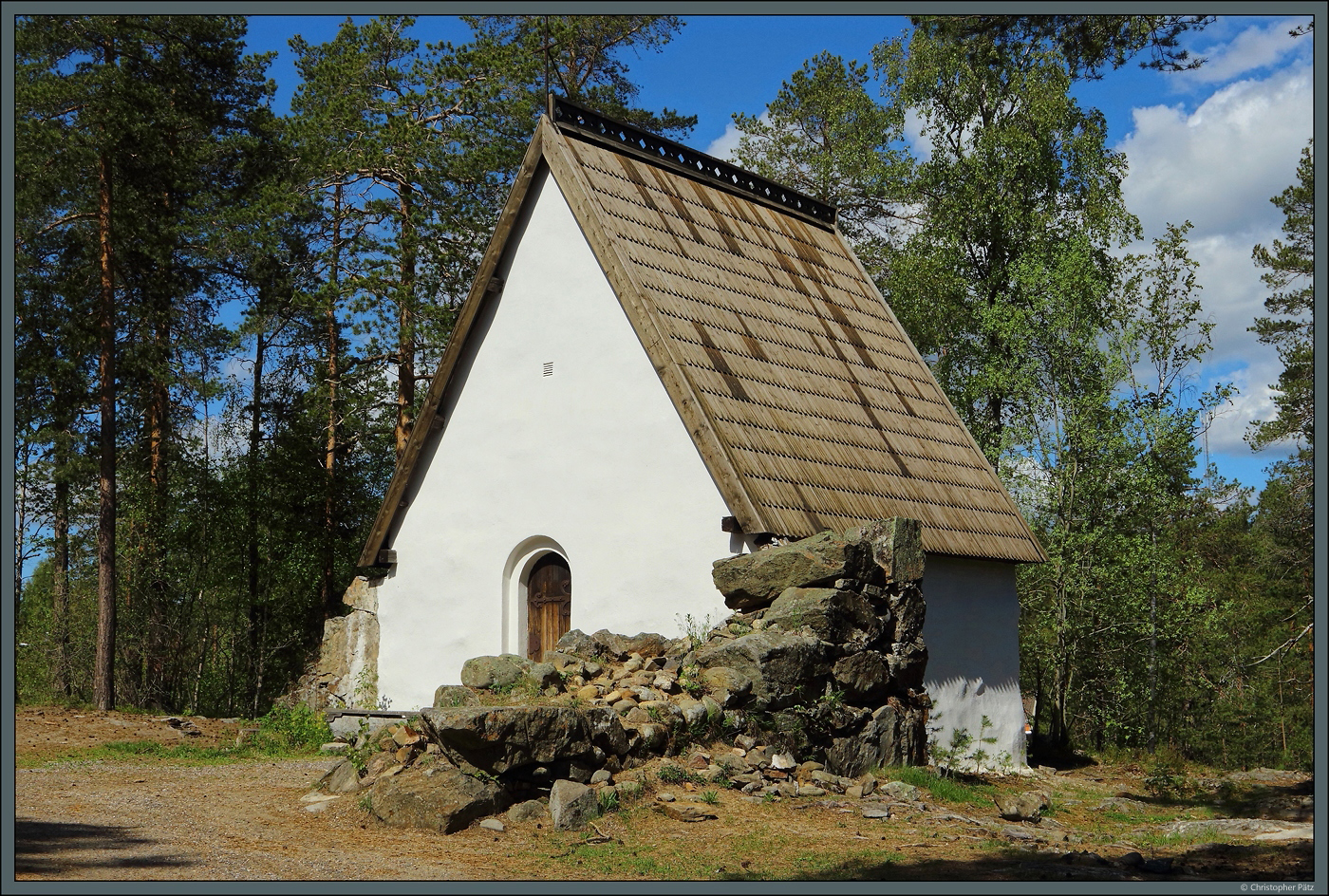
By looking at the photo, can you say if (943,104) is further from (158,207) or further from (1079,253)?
(158,207)

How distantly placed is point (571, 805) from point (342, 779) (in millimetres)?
2448

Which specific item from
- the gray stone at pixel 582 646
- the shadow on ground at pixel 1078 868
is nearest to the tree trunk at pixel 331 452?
the gray stone at pixel 582 646

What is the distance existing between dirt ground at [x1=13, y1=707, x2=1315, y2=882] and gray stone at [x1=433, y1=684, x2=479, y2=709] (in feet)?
4.31

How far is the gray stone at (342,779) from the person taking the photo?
9.77 metres

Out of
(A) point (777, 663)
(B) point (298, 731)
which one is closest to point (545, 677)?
(A) point (777, 663)

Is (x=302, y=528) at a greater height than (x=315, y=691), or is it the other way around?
(x=302, y=528)

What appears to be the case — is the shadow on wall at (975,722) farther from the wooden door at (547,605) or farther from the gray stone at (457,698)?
the gray stone at (457,698)

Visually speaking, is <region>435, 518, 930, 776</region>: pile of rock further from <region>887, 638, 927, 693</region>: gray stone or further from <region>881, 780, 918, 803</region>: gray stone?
<region>881, 780, 918, 803</region>: gray stone

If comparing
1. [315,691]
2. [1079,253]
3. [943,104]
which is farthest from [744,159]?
[315,691]

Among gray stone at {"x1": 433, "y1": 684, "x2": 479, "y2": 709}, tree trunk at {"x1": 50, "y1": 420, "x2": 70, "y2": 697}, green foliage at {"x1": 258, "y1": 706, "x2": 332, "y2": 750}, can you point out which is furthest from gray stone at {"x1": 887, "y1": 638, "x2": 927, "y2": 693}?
tree trunk at {"x1": 50, "y1": 420, "x2": 70, "y2": 697}

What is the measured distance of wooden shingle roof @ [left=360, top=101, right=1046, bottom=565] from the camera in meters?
12.6

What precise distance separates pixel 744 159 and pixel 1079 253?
12417 millimetres

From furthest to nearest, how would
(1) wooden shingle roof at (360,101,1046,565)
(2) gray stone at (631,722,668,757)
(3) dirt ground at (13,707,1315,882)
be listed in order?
1. (1) wooden shingle roof at (360,101,1046,565)
2. (2) gray stone at (631,722,668,757)
3. (3) dirt ground at (13,707,1315,882)

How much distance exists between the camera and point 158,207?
76.3ft
